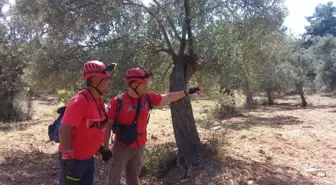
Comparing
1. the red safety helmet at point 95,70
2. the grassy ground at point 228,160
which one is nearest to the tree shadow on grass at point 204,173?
the grassy ground at point 228,160

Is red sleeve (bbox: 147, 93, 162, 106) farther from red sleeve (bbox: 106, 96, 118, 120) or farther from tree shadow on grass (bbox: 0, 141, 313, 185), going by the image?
tree shadow on grass (bbox: 0, 141, 313, 185)

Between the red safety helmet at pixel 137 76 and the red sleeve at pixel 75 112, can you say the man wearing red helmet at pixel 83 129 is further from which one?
the red safety helmet at pixel 137 76

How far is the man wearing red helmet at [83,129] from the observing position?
10.5 feet

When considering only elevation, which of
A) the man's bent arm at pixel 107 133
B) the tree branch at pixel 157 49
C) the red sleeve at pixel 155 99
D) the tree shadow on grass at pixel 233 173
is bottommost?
the tree shadow on grass at pixel 233 173

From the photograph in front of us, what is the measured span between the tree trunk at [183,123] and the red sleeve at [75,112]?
12.2ft

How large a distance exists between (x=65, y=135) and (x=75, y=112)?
0.22 metres

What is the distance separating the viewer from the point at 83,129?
3.31 m

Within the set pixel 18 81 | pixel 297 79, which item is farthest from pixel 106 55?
pixel 297 79

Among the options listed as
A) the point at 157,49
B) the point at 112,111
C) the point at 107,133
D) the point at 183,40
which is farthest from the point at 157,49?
the point at 107,133

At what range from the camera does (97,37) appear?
21.3 feet

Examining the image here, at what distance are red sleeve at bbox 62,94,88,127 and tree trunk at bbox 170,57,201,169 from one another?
3.70 meters

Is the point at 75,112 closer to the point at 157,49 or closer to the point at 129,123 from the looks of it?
the point at 129,123

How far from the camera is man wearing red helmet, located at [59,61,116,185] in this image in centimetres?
319

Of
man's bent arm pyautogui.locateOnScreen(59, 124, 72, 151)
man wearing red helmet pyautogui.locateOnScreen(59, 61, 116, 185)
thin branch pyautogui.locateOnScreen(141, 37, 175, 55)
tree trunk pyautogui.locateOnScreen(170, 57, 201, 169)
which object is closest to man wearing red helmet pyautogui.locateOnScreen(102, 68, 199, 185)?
man wearing red helmet pyautogui.locateOnScreen(59, 61, 116, 185)
